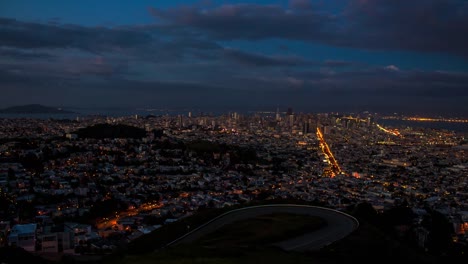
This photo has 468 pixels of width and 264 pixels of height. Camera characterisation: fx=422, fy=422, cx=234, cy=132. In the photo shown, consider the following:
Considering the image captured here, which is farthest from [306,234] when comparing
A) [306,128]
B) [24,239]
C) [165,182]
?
[306,128]

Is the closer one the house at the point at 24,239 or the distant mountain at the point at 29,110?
the house at the point at 24,239

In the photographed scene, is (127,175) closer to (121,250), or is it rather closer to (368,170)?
(121,250)

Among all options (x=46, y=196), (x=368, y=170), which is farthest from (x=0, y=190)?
(x=368, y=170)

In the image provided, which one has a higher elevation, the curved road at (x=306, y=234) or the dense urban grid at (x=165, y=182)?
the curved road at (x=306, y=234)

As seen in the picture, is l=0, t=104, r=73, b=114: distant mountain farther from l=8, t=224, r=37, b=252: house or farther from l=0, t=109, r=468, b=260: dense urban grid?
l=8, t=224, r=37, b=252: house

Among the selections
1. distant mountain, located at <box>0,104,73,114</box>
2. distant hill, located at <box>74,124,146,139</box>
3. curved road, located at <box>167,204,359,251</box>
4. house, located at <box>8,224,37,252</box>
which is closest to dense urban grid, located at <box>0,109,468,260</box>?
house, located at <box>8,224,37,252</box>

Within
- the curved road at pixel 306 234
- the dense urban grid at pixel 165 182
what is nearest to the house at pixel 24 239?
the dense urban grid at pixel 165 182

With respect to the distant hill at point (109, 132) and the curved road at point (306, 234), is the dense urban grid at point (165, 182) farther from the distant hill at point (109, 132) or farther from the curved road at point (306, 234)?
the curved road at point (306, 234)
